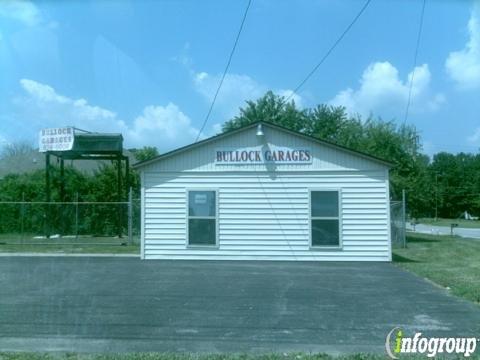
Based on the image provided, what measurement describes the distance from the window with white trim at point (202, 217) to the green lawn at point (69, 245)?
350 cm

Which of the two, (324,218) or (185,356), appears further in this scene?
(324,218)

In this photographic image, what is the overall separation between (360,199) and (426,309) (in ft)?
27.3

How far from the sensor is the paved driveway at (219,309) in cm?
729

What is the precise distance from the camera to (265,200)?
58.7 ft

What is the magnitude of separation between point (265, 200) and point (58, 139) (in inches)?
542

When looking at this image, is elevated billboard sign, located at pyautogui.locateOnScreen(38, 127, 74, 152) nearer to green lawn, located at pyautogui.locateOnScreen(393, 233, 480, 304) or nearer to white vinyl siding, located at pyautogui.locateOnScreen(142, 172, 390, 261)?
white vinyl siding, located at pyautogui.locateOnScreen(142, 172, 390, 261)

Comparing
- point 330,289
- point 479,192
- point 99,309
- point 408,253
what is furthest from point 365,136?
point 479,192

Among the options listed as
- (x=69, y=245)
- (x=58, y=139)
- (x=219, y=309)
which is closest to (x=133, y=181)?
(x=58, y=139)

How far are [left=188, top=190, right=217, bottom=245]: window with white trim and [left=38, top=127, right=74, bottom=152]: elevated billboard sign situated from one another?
37.6ft

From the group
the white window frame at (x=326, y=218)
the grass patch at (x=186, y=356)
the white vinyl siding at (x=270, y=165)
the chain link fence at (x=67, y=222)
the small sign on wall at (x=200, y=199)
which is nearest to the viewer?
the grass patch at (x=186, y=356)

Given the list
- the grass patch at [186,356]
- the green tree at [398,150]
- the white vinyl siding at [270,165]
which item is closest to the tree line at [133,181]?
the green tree at [398,150]

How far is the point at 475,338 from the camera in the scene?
23.8ft

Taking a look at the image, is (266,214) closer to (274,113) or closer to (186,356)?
(186,356)

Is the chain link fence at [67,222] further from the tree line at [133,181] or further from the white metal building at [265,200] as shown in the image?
the white metal building at [265,200]
